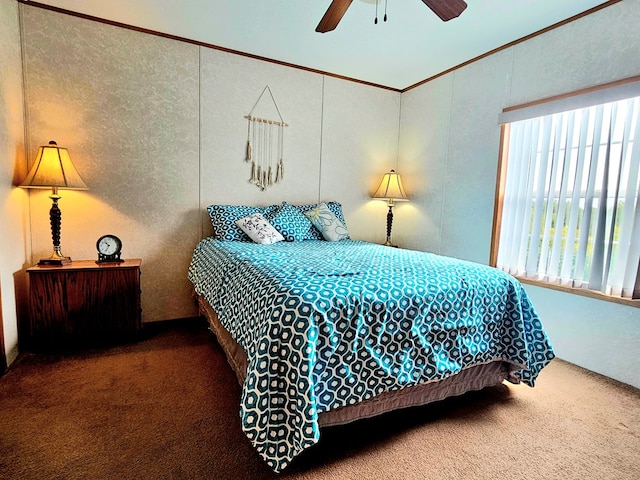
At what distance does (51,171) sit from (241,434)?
7.09 feet

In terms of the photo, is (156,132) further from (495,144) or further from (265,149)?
(495,144)

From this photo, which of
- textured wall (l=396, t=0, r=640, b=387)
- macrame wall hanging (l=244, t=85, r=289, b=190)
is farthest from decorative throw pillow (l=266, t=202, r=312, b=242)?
textured wall (l=396, t=0, r=640, b=387)

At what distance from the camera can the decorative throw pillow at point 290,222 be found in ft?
9.88

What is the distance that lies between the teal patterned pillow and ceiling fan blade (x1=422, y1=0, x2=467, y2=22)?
208cm

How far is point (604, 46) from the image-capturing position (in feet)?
7.23

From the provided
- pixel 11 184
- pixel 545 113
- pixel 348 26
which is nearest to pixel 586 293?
pixel 545 113

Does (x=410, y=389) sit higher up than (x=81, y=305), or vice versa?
(x=81, y=305)

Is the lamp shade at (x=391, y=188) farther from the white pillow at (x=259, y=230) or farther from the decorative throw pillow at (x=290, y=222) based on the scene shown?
the white pillow at (x=259, y=230)

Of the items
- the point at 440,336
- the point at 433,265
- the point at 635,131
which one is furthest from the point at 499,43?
the point at 440,336

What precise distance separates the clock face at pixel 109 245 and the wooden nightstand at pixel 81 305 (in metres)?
0.12

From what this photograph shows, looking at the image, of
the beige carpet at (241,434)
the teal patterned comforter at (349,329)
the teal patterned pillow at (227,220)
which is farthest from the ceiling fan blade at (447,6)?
the beige carpet at (241,434)

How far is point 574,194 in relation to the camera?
7.75ft

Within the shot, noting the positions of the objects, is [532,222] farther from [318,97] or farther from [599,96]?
[318,97]

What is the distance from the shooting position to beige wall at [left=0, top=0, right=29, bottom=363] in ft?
6.89
